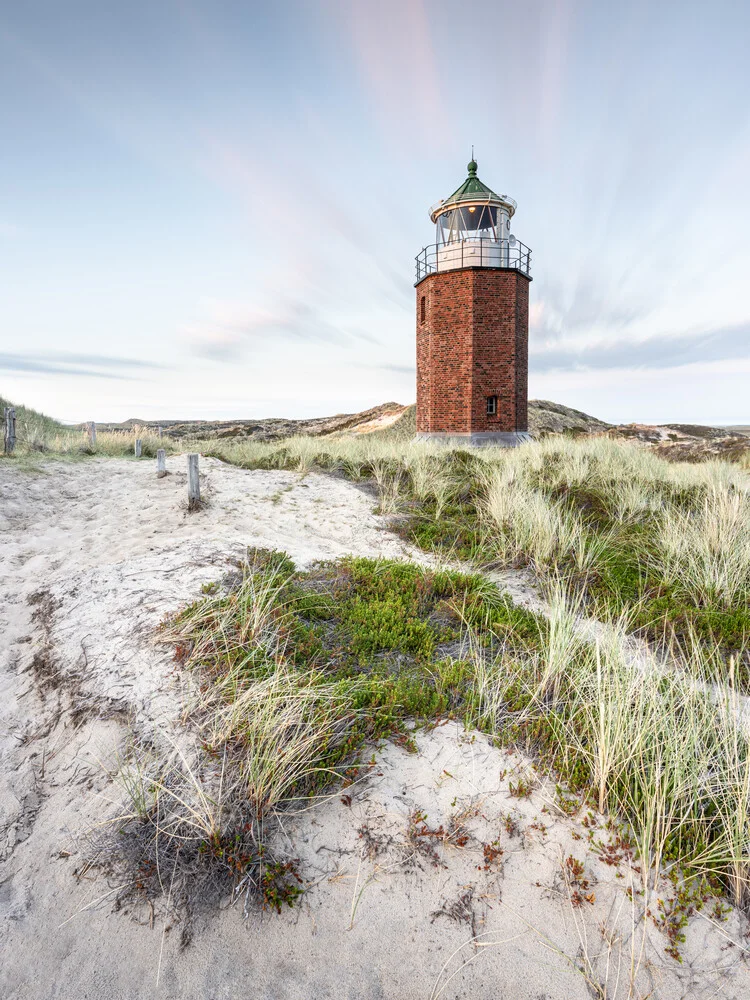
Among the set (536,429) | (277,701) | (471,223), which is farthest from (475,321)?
(277,701)

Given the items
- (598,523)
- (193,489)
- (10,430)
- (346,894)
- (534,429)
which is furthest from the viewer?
(534,429)

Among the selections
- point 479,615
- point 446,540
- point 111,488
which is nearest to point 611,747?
point 479,615

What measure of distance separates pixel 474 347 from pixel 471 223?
486 centimetres

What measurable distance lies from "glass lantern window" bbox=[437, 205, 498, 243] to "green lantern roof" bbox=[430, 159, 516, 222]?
0.64 feet

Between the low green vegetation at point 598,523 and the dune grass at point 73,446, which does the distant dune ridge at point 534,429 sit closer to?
the dune grass at point 73,446

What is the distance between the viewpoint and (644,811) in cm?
263

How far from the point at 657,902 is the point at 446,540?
5.08 metres

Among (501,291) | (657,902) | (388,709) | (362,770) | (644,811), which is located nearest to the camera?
(657,902)

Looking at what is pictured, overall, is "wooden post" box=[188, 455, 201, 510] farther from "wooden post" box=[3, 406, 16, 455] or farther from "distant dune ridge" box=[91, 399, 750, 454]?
"distant dune ridge" box=[91, 399, 750, 454]

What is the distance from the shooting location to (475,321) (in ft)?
60.2

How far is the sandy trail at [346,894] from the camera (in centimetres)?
209

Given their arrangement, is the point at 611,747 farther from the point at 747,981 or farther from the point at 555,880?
the point at 747,981

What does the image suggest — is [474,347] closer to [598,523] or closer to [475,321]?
[475,321]

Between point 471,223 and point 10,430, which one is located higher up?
point 471,223
